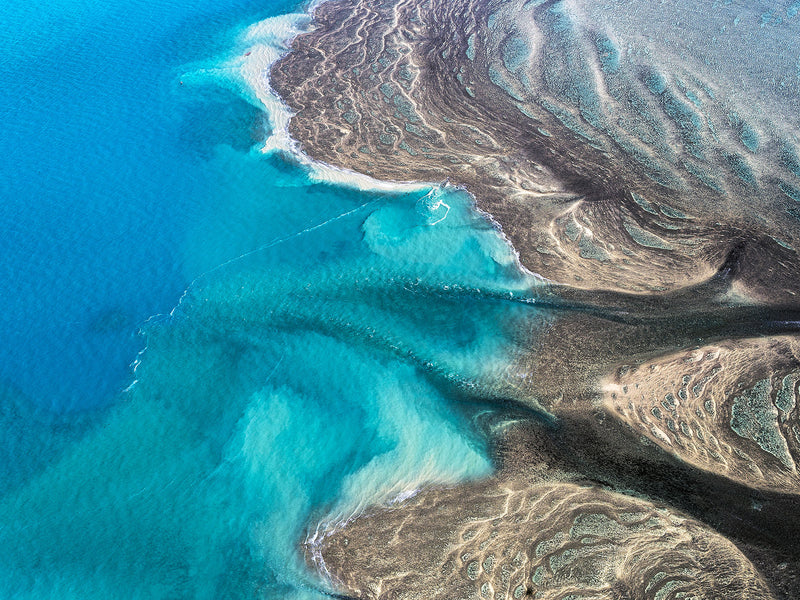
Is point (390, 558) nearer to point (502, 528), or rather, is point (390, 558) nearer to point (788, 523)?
point (502, 528)

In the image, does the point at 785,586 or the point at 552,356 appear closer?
the point at 785,586

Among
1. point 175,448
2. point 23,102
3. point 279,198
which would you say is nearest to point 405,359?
point 175,448

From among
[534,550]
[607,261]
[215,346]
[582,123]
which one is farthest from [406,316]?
[582,123]

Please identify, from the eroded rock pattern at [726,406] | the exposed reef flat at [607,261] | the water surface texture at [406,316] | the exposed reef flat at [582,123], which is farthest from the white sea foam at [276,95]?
the eroded rock pattern at [726,406]

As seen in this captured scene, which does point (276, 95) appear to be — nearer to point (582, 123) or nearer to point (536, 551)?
point (582, 123)

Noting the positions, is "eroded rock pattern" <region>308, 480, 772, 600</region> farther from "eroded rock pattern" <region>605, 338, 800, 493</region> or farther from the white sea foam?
the white sea foam

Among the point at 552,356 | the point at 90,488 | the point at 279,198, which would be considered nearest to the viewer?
the point at 90,488

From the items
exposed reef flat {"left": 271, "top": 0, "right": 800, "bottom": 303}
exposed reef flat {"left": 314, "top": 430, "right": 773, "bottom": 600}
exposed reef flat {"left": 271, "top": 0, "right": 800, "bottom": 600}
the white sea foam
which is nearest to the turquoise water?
the white sea foam
